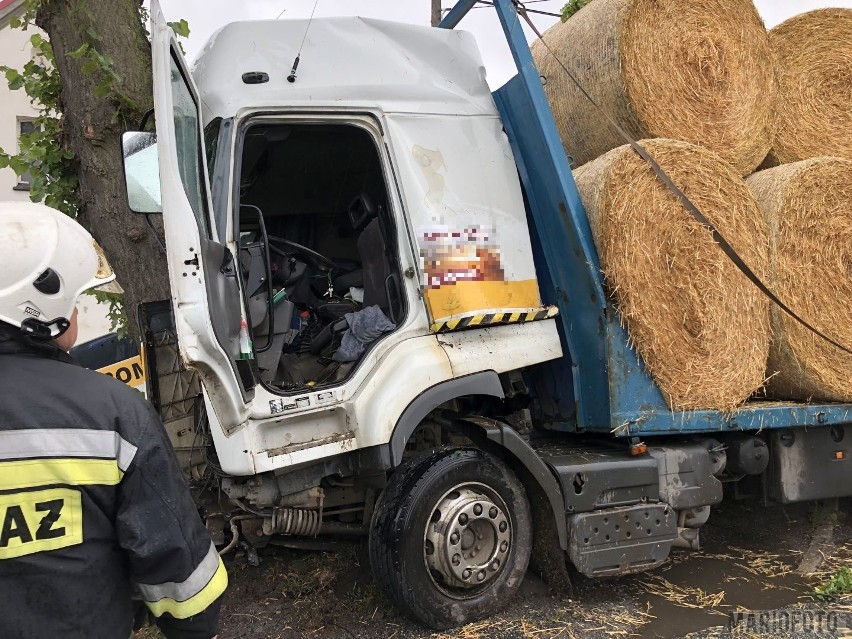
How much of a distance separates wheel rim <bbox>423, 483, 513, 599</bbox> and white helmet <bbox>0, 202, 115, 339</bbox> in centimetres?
197

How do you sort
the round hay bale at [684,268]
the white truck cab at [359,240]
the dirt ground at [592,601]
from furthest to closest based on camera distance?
1. the round hay bale at [684,268]
2. the dirt ground at [592,601]
3. the white truck cab at [359,240]

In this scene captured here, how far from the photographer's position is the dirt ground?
3.34 meters

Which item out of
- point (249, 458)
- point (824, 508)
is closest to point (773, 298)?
point (824, 508)

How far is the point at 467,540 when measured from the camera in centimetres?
333

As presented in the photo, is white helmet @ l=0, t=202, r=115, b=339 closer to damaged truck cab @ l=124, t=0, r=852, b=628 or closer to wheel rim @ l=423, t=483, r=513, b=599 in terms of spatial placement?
damaged truck cab @ l=124, t=0, r=852, b=628

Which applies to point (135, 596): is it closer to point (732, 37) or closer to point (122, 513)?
point (122, 513)

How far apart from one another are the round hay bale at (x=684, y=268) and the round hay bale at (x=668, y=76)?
0.46m

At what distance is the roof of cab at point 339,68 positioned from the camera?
3237 millimetres

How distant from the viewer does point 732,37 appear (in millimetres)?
4570

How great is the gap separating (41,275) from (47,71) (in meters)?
3.52

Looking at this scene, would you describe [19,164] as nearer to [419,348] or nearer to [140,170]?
[140,170]

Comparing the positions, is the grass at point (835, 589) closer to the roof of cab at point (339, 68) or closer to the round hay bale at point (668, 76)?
the round hay bale at point (668, 76)

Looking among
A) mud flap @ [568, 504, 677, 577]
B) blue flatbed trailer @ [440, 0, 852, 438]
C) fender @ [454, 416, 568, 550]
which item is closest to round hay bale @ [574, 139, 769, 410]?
blue flatbed trailer @ [440, 0, 852, 438]

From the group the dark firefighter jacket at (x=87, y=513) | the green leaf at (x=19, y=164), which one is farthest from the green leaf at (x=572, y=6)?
the dark firefighter jacket at (x=87, y=513)
